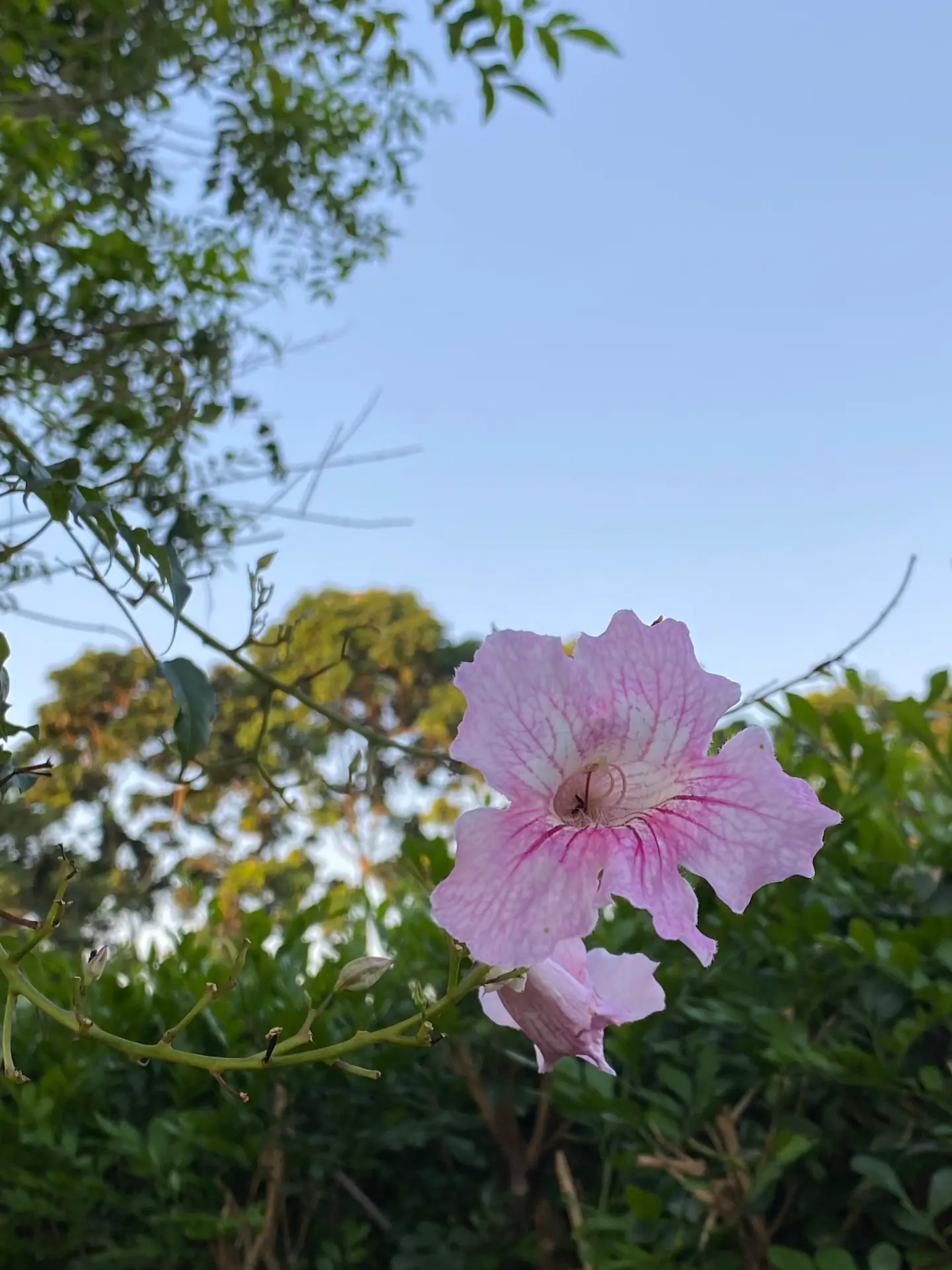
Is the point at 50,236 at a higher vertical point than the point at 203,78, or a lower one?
lower

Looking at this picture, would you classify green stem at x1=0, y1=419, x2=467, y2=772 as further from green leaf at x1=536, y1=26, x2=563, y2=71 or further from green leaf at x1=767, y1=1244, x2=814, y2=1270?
green leaf at x1=536, y1=26, x2=563, y2=71

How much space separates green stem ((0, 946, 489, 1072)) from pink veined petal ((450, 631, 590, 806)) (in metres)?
0.09

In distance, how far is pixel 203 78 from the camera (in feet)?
8.95

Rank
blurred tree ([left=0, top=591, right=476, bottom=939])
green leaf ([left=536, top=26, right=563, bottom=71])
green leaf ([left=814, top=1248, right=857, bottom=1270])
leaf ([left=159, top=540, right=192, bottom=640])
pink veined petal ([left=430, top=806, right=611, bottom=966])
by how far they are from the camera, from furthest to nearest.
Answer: blurred tree ([left=0, top=591, right=476, bottom=939]), green leaf ([left=536, top=26, right=563, bottom=71]), green leaf ([left=814, top=1248, right=857, bottom=1270]), leaf ([left=159, top=540, right=192, bottom=640]), pink veined petal ([left=430, top=806, right=611, bottom=966])

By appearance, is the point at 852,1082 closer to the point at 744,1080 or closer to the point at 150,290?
the point at 744,1080

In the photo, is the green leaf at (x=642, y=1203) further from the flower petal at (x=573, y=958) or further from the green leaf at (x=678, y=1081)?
the flower petal at (x=573, y=958)

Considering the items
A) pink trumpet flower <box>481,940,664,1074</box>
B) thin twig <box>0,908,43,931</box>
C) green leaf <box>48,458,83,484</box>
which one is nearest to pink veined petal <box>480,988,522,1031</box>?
pink trumpet flower <box>481,940,664,1074</box>

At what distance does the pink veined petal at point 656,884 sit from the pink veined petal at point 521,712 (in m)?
0.04

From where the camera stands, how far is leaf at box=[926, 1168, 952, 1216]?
2.91 ft

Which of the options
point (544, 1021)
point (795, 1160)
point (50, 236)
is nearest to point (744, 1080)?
point (795, 1160)

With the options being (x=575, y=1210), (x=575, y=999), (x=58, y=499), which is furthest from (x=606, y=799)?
(x=575, y=1210)

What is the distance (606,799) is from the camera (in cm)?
48

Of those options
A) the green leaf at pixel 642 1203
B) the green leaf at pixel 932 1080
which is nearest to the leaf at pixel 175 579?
the green leaf at pixel 642 1203

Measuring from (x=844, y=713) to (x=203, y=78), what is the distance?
8.16 feet
